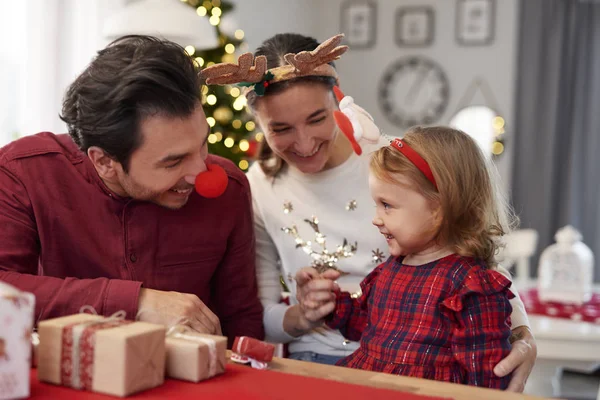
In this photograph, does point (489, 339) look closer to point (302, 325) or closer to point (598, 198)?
point (302, 325)

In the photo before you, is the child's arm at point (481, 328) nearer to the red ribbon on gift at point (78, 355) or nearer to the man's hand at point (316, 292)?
the man's hand at point (316, 292)

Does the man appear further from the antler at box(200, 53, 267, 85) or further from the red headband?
the red headband

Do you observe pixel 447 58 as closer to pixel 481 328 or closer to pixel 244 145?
pixel 244 145

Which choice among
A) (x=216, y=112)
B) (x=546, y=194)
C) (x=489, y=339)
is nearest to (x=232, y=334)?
(x=489, y=339)

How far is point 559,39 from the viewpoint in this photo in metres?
6.10

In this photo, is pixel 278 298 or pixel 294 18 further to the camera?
pixel 294 18

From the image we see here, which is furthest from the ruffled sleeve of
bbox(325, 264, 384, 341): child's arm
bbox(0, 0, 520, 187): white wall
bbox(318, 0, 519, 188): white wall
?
bbox(318, 0, 519, 188): white wall

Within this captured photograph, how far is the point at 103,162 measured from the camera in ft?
5.26

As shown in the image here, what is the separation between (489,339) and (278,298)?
75cm

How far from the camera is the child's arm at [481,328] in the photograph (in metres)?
1.38

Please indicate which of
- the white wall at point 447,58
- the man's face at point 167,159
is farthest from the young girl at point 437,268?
the white wall at point 447,58

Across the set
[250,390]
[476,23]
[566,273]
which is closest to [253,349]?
[250,390]

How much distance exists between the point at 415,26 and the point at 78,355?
5881mm

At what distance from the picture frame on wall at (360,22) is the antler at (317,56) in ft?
16.4
